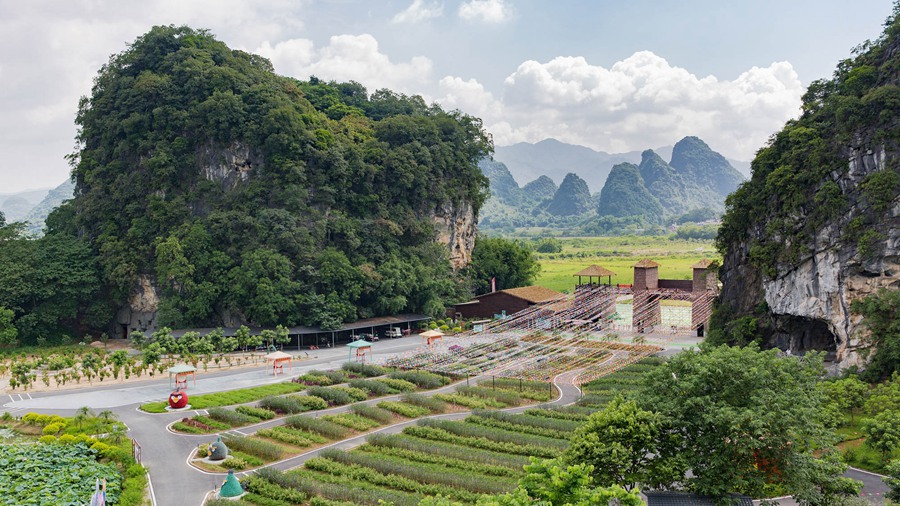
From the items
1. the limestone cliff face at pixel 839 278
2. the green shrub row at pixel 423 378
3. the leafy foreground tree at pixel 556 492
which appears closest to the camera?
the leafy foreground tree at pixel 556 492

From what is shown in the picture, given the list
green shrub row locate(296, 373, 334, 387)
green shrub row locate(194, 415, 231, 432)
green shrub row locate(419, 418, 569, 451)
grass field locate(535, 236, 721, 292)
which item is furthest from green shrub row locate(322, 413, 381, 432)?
grass field locate(535, 236, 721, 292)

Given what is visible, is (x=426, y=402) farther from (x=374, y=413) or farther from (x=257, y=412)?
(x=257, y=412)

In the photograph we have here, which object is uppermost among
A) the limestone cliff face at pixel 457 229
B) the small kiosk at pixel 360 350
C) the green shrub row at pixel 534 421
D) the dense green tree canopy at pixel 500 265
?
the limestone cliff face at pixel 457 229

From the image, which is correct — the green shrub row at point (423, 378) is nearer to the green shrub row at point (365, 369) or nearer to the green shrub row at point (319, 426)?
the green shrub row at point (365, 369)

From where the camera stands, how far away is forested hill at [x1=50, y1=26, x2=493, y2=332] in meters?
44.5

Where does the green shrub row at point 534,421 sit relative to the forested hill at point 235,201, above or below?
below

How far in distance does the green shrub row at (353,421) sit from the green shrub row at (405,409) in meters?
1.48

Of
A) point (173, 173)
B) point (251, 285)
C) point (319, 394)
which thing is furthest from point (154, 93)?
point (319, 394)

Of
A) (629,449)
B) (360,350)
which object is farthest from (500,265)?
(629,449)

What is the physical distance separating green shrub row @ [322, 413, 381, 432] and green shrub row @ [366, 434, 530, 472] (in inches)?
61.4

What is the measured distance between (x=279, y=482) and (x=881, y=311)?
25245 mm

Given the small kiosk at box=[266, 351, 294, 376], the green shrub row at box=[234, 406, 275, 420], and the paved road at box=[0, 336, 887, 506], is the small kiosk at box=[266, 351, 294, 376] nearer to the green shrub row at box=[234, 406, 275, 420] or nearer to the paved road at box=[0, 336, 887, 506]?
the paved road at box=[0, 336, 887, 506]

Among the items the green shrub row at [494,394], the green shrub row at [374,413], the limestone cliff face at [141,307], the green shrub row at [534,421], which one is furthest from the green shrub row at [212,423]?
the limestone cliff face at [141,307]

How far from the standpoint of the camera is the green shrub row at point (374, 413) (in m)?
25.9
